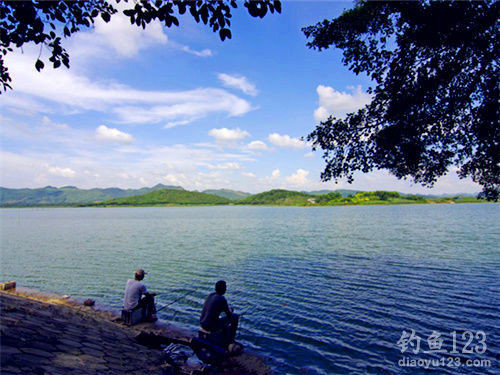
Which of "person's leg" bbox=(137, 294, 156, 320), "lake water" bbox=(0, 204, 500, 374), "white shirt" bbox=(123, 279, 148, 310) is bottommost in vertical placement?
"lake water" bbox=(0, 204, 500, 374)

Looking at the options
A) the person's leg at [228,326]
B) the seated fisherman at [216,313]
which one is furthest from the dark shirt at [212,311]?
the person's leg at [228,326]

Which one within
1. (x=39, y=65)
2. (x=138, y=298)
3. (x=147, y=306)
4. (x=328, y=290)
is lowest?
(x=328, y=290)

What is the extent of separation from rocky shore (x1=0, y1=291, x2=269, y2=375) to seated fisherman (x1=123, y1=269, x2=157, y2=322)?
121 centimetres

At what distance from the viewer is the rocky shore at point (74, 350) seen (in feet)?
23.6

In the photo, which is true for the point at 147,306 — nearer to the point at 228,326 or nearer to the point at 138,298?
the point at 138,298

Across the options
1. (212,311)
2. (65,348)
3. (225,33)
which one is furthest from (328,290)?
(225,33)

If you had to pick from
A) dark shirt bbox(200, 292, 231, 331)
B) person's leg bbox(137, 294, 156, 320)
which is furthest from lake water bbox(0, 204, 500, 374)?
dark shirt bbox(200, 292, 231, 331)

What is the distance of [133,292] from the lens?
1354cm

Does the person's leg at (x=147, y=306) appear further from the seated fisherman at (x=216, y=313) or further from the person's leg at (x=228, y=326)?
the person's leg at (x=228, y=326)

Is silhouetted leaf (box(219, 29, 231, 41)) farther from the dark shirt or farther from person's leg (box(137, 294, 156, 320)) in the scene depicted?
person's leg (box(137, 294, 156, 320))

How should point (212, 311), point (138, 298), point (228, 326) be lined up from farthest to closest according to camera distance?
point (138, 298) < point (228, 326) < point (212, 311)

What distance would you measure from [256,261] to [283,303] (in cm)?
1349

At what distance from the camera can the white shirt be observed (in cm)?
1336

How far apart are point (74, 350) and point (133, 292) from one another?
4.79 m
